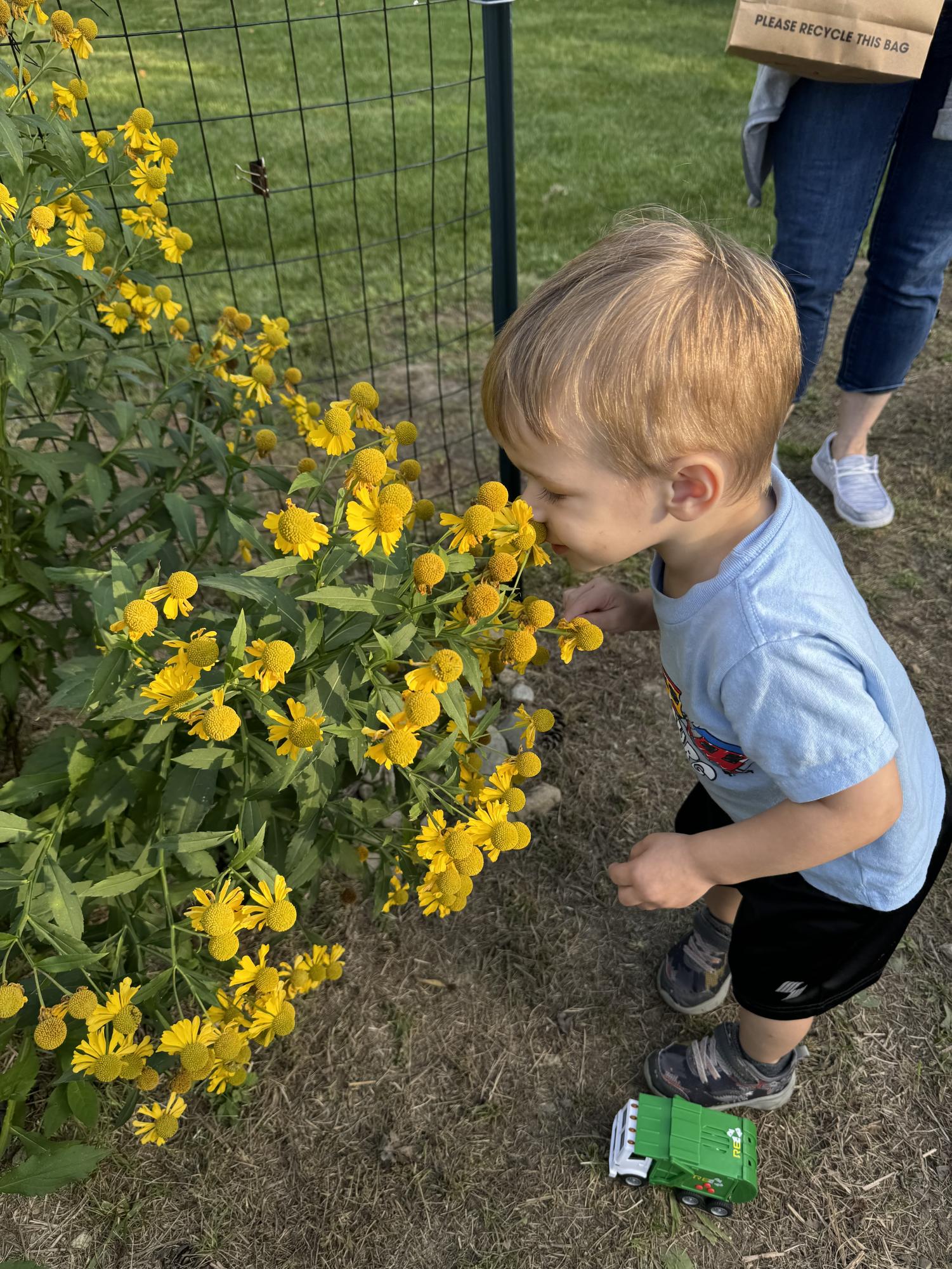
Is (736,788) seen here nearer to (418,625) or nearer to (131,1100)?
(418,625)

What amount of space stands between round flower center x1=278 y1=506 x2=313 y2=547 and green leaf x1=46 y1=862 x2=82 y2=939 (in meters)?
0.55

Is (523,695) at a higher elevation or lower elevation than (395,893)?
lower

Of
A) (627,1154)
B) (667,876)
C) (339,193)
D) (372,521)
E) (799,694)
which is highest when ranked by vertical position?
(372,521)

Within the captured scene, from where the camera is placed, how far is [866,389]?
2.94m

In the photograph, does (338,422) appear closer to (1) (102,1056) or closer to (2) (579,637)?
(2) (579,637)

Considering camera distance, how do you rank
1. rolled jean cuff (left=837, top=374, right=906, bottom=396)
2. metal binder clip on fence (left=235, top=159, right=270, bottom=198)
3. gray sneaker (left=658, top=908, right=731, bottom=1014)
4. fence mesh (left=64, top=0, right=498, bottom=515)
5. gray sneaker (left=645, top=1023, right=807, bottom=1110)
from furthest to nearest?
fence mesh (left=64, top=0, right=498, bottom=515)
rolled jean cuff (left=837, top=374, right=906, bottom=396)
metal binder clip on fence (left=235, top=159, right=270, bottom=198)
gray sneaker (left=658, top=908, right=731, bottom=1014)
gray sneaker (left=645, top=1023, right=807, bottom=1110)

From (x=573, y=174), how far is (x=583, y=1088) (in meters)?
5.24

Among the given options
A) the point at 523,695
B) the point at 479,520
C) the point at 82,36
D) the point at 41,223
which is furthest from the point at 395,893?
the point at 82,36

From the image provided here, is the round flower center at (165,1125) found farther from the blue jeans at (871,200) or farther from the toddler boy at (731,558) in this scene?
the blue jeans at (871,200)

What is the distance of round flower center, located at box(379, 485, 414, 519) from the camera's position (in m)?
1.11

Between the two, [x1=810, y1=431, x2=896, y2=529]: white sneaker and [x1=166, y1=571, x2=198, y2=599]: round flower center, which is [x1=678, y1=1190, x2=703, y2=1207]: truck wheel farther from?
[x1=810, y1=431, x2=896, y2=529]: white sneaker

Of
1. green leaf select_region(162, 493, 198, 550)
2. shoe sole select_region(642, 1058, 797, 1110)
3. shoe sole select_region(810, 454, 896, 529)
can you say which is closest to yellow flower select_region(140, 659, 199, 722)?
green leaf select_region(162, 493, 198, 550)

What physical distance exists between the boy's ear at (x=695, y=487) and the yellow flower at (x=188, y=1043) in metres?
0.94

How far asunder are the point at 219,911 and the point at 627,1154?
92 cm
